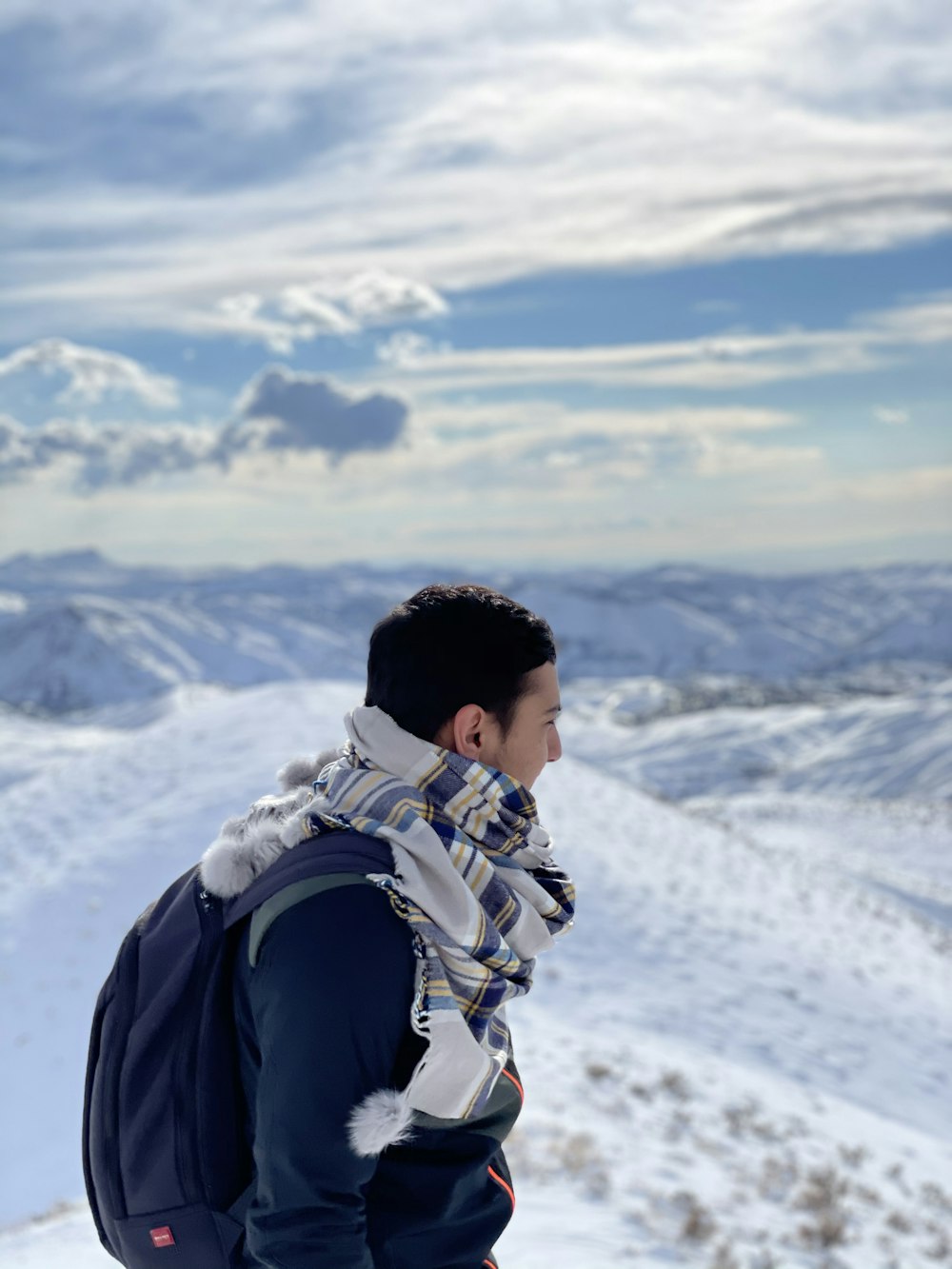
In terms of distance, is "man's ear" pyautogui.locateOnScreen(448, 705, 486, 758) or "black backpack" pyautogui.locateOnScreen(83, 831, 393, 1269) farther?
"man's ear" pyautogui.locateOnScreen(448, 705, 486, 758)

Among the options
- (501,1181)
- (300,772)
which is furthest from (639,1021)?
(300,772)

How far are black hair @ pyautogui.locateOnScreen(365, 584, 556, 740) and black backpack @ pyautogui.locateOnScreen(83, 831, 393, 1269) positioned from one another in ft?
1.15

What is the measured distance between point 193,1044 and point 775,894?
1939 cm

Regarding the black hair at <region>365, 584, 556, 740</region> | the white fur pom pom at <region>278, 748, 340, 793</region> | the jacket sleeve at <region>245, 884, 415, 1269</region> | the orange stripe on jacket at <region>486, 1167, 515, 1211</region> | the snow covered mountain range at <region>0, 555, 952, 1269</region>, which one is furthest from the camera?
the snow covered mountain range at <region>0, 555, 952, 1269</region>

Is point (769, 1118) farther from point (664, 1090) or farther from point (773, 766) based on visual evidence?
point (773, 766)

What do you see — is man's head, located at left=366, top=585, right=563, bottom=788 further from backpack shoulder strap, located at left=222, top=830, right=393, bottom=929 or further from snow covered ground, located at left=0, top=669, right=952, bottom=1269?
snow covered ground, located at left=0, top=669, right=952, bottom=1269

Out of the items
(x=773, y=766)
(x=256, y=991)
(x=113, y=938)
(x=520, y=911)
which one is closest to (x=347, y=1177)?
(x=256, y=991)

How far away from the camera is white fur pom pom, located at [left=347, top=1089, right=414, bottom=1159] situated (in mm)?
2215

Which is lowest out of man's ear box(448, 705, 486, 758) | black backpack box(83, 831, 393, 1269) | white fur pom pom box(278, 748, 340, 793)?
black backpack box(83, 831, 393, 1269)

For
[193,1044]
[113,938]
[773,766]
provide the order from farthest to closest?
1. [773,766]
2. [113,938]
3. [193,1044]

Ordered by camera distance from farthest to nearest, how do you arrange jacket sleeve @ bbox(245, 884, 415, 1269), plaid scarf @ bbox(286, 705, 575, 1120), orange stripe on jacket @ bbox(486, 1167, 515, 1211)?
orange stripe on jacket @ bbox(486, 1167, 515, 1211) → plaid scarf @ bbox(286, 705, 575, 1120) → jacket sleeve @ bbox(245, 884, 415, 1269)

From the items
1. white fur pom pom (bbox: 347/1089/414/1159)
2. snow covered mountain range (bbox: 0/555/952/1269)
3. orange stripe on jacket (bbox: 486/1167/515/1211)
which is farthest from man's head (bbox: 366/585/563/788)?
snow covered mountain range (bbox: 0/555/952/1269)

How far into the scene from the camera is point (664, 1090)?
10266 mm

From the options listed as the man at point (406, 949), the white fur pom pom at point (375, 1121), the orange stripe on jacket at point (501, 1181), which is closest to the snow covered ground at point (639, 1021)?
the orange stripe on jacket at point (501, 1181)
